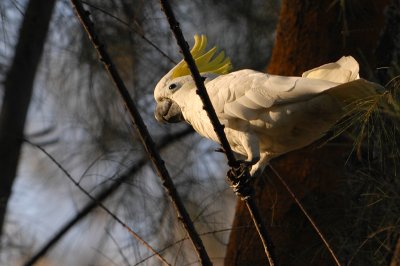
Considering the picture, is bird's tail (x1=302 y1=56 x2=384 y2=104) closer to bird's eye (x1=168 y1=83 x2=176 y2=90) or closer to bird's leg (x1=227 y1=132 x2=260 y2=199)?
bird's leg (x1=227 y1=132 x2=260 y2=199)

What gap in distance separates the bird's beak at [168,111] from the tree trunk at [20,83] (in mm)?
1254

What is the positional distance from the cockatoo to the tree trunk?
→ 1.46 meters

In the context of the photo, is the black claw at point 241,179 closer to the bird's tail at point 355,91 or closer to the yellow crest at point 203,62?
the bird's tail at point 355,91

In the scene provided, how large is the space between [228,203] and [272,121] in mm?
1164

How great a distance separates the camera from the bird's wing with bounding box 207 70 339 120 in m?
1.70

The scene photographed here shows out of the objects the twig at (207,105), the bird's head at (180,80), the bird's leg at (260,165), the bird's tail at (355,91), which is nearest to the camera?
the twig at (207,105)

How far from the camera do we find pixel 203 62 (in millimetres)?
Result: 2088

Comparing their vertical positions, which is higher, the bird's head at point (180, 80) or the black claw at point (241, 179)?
the bird's head at point (180, 80)

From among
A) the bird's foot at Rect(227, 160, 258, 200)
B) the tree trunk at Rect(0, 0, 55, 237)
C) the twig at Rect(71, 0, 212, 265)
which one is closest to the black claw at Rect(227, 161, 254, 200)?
the bird's foot at Rect(227, 160, 258, 200)

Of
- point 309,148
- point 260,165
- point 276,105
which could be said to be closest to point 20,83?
point 309,148

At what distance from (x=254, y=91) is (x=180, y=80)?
330 millimetres

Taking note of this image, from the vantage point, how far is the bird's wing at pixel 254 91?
1.70 metres

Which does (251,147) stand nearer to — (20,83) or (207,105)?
(207,105)

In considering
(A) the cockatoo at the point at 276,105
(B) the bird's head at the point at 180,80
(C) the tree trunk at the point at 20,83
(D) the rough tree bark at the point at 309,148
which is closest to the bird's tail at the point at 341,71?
(A) the cockatoo at the point at 276,105
